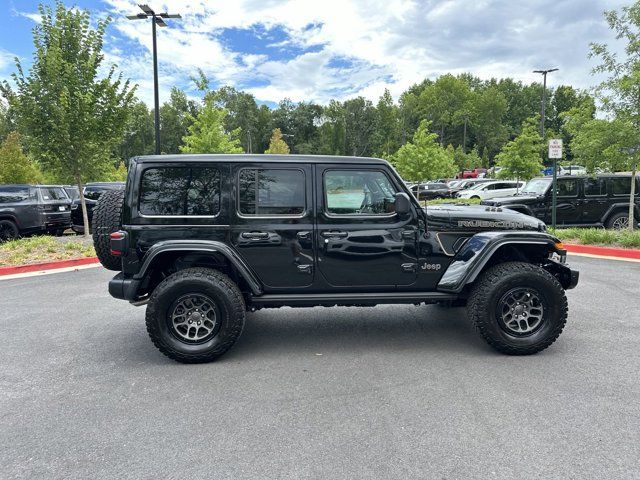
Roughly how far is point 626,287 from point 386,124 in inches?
2924

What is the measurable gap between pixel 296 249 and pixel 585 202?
10605 mm

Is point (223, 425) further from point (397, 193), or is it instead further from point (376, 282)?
point (397, 193)

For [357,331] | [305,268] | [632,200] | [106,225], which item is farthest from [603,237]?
[106,225]

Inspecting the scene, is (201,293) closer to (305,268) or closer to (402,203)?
(305,268)

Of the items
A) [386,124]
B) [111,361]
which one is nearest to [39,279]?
[111,361]

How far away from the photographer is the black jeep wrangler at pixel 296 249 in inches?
158

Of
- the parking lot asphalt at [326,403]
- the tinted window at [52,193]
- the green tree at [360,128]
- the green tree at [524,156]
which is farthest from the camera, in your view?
the green tree at [360,128]

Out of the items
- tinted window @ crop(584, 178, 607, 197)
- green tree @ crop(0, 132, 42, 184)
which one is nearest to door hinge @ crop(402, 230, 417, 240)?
tinted window @ crop(584, 178, 607, 197)

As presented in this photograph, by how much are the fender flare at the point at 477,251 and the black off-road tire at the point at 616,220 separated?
9270 mm

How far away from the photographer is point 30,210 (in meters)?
11.9

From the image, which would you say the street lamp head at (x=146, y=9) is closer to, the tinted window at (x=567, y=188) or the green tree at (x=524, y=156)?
the tinted window at (x=567, y=188)

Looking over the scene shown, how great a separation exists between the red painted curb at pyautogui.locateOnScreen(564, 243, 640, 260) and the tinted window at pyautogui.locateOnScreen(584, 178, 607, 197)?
8.35 feet

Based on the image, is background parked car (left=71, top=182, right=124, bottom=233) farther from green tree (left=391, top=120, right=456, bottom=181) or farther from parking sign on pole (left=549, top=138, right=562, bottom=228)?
green tree (left=391, top=120, right=456, bottom=181)

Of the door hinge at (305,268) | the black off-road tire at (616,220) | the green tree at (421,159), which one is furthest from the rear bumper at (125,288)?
the green tree at (421,159)
